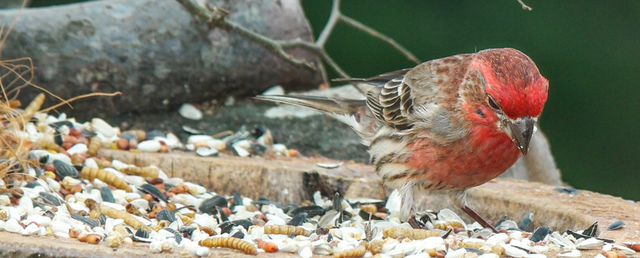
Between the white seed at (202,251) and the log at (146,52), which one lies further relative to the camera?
the log at (146,52)

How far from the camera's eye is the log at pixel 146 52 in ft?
21.2

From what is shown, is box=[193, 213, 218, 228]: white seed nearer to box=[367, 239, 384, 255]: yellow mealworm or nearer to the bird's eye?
box=[367, 239, 384, 255]: yellow mealworm

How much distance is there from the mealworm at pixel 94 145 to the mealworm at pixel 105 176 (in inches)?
12.0

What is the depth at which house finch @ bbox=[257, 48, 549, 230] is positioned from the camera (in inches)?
174

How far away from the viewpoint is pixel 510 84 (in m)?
4.39

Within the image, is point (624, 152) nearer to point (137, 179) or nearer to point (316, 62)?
point (316, 62)

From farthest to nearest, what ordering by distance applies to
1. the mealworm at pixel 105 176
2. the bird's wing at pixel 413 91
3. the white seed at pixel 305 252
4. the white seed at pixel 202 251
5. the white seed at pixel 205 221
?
the mealworm at pixel 105 176 → the bird's wing at pixel 413 91 → the white seed at pixel 205 221 → the white seed at pixel 305 252 → the white seed at pixel 202 251

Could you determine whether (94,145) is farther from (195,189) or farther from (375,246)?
(375,246)

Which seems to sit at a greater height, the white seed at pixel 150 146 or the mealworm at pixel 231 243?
the mealworm at pixel 231 243

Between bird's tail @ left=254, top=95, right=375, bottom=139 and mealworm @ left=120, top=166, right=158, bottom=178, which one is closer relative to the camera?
mealworm @ left=120, top=166, right=158, bottom=178

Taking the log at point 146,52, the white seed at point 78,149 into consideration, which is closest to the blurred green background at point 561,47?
the log at point 146,52

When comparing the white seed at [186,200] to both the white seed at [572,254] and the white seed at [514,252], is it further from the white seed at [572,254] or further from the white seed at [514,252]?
the white seed at [572,254]

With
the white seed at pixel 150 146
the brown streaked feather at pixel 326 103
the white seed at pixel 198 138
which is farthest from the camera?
the white seed at pixel 198 138

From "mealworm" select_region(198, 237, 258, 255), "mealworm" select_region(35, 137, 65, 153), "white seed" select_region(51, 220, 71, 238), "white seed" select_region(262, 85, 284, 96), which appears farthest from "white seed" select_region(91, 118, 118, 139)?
"mealworm" select_region(198, 237, 258, 255)
